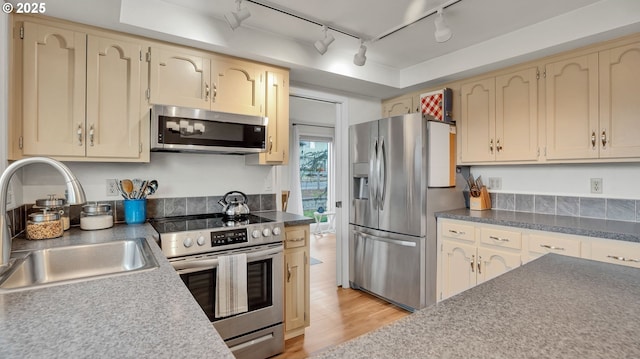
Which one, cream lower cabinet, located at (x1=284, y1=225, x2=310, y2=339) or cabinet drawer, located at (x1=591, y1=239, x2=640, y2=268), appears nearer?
cabinet drawer, located at (x1=591, y1=239, x2=640, y2=268)

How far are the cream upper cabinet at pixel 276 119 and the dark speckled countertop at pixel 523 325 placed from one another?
191cm

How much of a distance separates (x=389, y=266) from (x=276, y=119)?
171 centimetres

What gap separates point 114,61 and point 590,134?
3297 millimetres

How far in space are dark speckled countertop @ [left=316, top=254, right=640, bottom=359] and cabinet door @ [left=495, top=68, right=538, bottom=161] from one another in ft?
6.12

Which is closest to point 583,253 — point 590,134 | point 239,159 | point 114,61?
point 590,134

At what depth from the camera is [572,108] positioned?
238cm

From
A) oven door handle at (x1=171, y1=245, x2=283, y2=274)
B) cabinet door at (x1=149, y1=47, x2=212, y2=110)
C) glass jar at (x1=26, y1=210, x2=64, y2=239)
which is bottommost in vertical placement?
oven door handle at (x1=171, y1=245, x2=283, y2=274)

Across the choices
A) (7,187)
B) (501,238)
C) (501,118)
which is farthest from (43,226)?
(501,118)

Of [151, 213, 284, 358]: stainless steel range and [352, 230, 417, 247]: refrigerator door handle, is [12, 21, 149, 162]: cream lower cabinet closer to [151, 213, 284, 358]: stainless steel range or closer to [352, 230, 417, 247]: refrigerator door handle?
[151, 213, 284, 358]: stainless steel range

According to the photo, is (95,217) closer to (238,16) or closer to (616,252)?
(238,16)

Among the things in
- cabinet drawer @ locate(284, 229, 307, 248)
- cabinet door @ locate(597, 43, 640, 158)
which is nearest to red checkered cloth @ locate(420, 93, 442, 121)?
cabinet door @ locate(597, 43, 640, 158)

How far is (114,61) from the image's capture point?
78.9 inches

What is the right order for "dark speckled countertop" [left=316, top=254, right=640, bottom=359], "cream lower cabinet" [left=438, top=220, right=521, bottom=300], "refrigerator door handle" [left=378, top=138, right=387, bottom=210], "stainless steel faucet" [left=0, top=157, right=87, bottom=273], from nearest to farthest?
1. "dark speckled countertop" [left=316, top=254, right=640, bottom=359]
2. "stainless steel faucet" [left=0, top=157, right=87, bottom=273]
3. "cream lower cabinet" [left=438, top=220, right=521, bottom=300]
4. "refrigerator door handle" [left=378, top=138, right=387, bottom=210]

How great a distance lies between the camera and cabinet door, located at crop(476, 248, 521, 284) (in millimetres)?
2365
